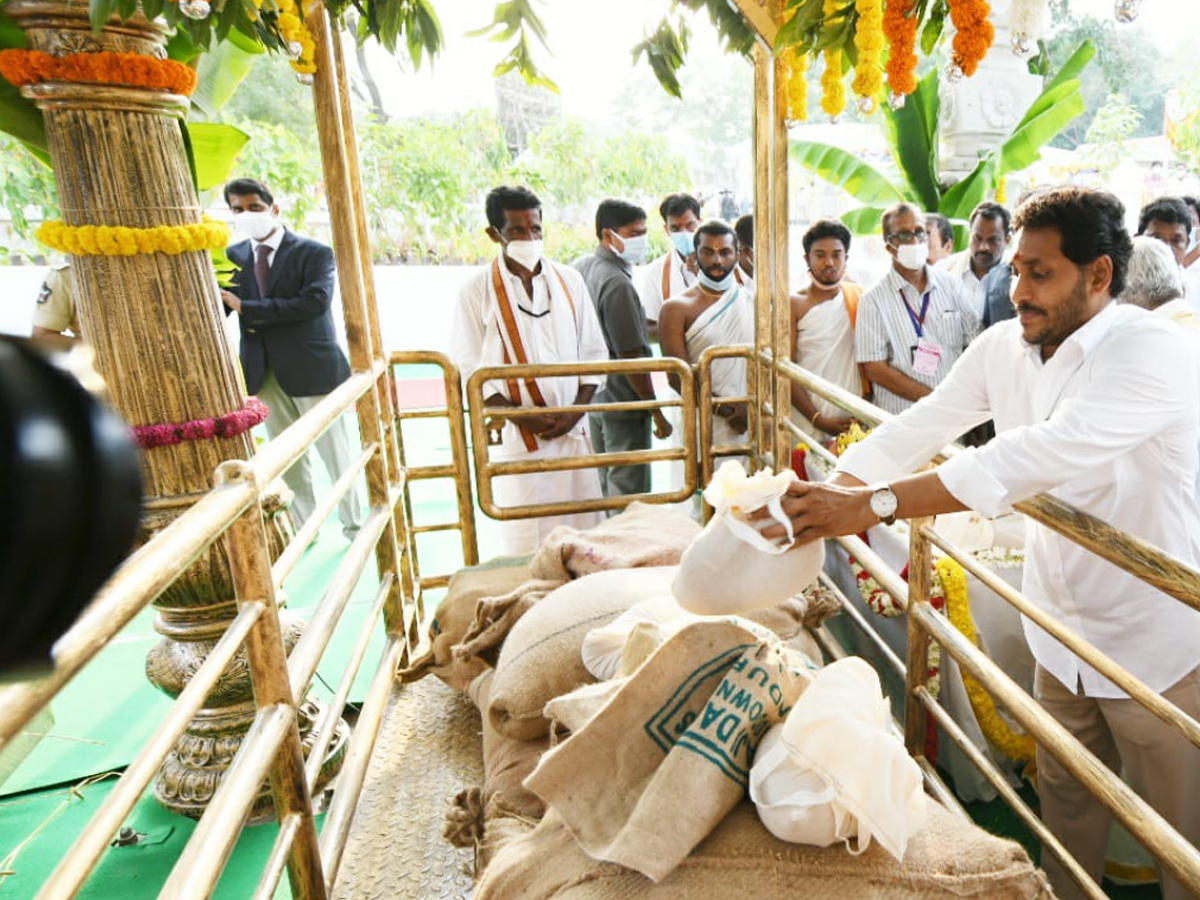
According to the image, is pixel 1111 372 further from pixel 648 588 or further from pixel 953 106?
pixel 953 106

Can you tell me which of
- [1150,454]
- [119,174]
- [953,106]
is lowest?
[1150,454]

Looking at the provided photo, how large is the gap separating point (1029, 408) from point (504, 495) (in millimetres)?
2386

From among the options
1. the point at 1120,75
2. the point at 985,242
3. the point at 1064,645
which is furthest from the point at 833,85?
the point at 1120,75

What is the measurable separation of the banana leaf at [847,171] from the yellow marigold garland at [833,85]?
4.70 metres

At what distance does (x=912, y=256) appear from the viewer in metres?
3.64

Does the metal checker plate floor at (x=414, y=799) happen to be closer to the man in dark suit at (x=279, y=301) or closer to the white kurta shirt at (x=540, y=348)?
the white kurta shirt at (x=540, y=348)

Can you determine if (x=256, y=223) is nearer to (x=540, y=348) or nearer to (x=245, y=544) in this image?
(x=540, y=348)

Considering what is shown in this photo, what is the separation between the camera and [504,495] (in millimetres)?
3785

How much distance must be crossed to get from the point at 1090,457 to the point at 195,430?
1.73m

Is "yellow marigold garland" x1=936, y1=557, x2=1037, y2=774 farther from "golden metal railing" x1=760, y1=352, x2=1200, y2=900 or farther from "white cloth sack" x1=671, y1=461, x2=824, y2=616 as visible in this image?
"white cloth sack" x1=671, y1=461, x2=824, y2=616

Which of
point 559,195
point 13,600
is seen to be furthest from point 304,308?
point 559,195

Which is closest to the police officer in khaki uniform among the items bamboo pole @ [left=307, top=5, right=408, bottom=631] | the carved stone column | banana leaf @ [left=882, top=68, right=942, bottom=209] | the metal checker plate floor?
bamboo pole @ [left=307, top=5, right=408, bottom=631]

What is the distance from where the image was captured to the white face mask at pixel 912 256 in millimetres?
3635

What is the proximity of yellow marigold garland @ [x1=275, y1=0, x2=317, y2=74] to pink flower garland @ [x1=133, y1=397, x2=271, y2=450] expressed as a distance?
2.97 ft
